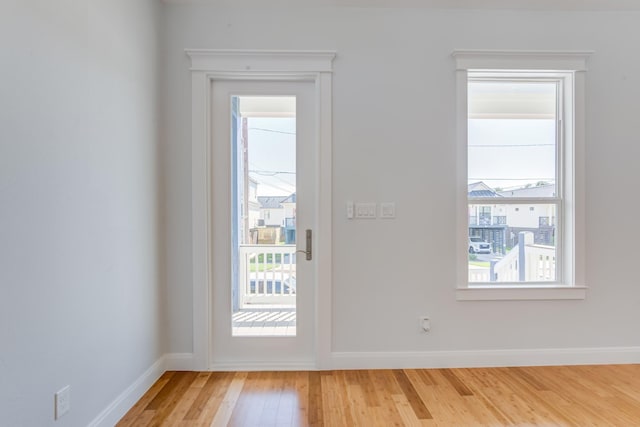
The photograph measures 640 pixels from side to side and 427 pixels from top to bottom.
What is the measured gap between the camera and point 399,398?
2.18 meters

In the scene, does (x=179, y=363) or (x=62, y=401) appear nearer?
(x=62, y=401)

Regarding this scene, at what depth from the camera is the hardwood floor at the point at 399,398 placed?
6.47 ft

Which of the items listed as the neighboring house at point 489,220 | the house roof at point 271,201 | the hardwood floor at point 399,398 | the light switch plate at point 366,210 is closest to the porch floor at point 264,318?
the hardwood floor at point 399,398

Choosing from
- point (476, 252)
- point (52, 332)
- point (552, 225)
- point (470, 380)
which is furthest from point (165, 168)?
point (552, 225)

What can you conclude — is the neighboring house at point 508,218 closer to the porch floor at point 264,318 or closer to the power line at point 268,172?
the power line at point 268,172

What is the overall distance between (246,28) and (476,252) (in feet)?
8.20

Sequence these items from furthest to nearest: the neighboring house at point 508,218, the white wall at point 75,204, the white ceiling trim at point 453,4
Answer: the neighboring house at point 508,218
the white ceiling trim at point 453,4
the white wall at point 75,204

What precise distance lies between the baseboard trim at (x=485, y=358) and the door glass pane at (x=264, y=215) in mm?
570

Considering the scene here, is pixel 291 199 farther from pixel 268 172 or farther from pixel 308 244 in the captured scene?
pixel 308 244

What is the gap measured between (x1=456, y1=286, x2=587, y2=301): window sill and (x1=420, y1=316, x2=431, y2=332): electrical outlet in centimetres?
29

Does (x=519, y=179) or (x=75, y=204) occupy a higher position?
(x=519, y=179)

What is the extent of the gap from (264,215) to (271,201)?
123mm

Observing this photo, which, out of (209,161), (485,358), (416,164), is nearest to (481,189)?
(416,164)

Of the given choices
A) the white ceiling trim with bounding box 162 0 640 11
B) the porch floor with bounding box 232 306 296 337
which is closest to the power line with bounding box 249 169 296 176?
the porch floor with bounding box 232 306 296 337
